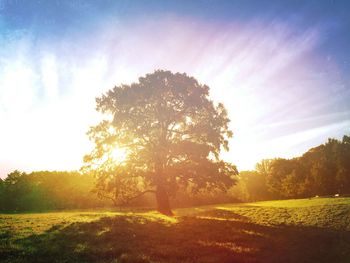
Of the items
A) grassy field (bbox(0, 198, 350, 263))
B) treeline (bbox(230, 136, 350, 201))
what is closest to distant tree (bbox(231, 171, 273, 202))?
treeline (bbox(230, 136, 350, 201))

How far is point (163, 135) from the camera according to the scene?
35969 millimetres

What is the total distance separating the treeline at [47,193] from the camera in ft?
256

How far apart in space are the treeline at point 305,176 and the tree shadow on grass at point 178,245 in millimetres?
63492

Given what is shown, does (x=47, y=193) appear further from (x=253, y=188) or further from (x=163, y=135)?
(x=253, y=188)

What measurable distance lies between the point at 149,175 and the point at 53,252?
819 inches

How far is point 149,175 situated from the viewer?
1407 inches

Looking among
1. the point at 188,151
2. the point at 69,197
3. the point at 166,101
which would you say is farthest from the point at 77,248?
A: the point at 69,197

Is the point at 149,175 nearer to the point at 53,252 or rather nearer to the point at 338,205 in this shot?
the point at 53,252

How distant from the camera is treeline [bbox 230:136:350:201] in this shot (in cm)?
8069

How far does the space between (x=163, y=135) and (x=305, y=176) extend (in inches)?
2884

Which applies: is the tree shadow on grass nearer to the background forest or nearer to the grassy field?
Result: the grassy field

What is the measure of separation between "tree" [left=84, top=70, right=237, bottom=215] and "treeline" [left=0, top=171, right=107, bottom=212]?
150 feet

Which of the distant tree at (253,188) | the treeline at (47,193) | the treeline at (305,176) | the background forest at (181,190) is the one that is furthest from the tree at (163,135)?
the distant tree at (253,188)

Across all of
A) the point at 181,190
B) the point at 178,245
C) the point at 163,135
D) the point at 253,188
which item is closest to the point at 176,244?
the point at 178,245
